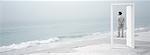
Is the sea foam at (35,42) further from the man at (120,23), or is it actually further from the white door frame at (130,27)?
the white door frame at (130,27)

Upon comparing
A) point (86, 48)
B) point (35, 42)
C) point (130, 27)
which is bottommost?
point (86, 48)

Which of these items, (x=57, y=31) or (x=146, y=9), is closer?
(x=57, y=31)

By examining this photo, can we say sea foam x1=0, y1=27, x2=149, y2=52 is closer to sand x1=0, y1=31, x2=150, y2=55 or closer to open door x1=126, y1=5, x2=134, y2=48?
sand x1=0, y1=31, x2=150, y2=55

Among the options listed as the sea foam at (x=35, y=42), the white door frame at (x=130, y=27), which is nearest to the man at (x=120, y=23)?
the white door frame at (x=130, y=27)

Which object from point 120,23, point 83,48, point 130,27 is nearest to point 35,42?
point 83,48

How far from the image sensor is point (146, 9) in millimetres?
6445

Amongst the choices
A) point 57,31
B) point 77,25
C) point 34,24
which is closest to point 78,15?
point 77,25

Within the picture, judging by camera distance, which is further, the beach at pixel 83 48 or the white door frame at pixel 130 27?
the white door frame at pixel 130 27

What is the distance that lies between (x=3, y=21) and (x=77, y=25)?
5.47 ft

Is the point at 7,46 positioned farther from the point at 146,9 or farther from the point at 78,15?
the point at 146,9

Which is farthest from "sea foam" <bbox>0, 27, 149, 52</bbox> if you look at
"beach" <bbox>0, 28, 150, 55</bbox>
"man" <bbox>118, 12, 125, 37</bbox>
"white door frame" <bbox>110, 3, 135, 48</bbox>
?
"white door frame" <bbox>110, 3, 135, 48</bbox>

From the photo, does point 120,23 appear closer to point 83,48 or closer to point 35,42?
point 83,48

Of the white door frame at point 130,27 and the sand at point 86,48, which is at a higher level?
the white door frame at point 130,27

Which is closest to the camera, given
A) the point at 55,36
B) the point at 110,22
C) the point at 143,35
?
the point at 55,36
